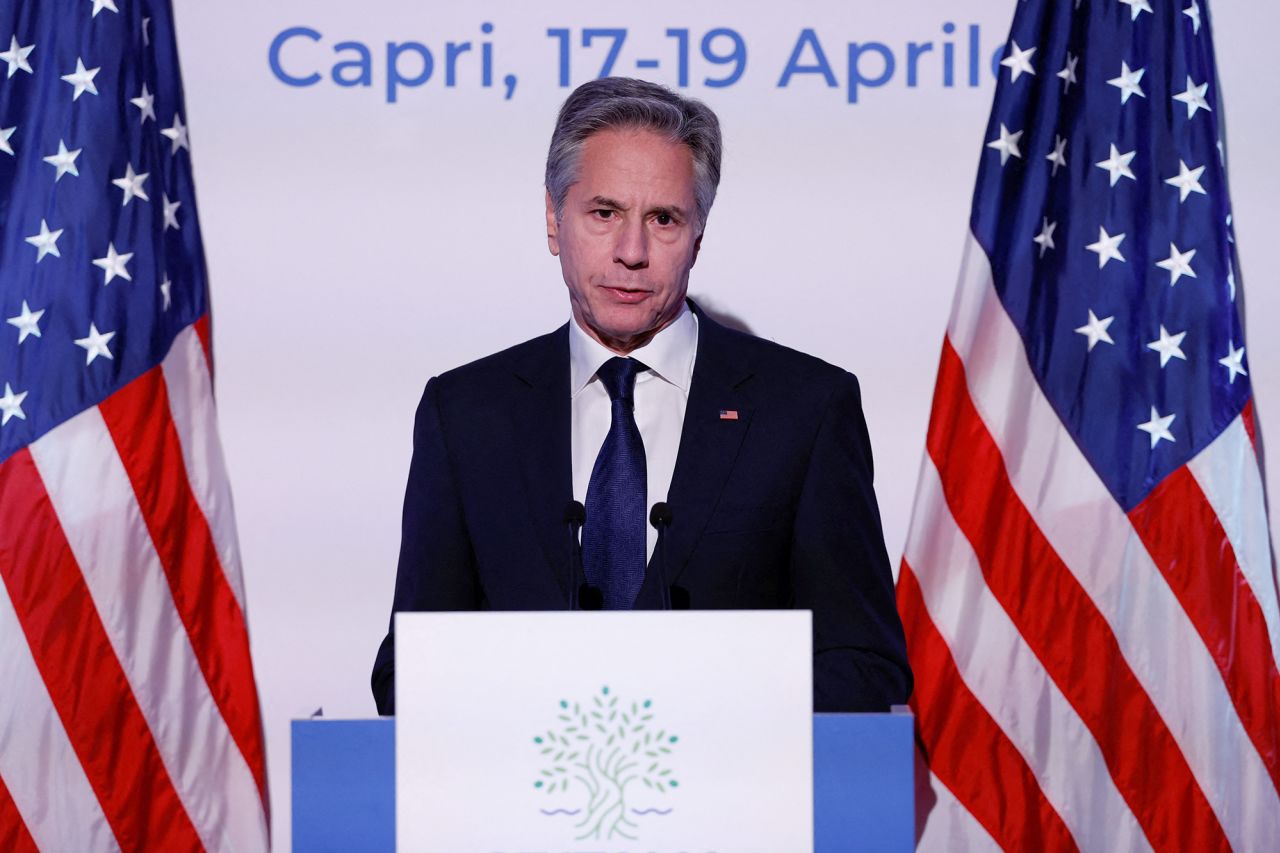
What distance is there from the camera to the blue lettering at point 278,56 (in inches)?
127

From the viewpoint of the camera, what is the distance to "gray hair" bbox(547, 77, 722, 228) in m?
2.16

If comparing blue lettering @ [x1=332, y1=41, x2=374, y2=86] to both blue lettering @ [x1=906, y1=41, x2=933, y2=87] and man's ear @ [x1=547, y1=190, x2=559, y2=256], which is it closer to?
man's ear @ [x1=547, y1=190, x2=559, y2=256]

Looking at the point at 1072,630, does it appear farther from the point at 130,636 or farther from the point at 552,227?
the point at 130,636

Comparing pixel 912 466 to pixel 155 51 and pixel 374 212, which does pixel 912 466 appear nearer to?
pixel 374 212

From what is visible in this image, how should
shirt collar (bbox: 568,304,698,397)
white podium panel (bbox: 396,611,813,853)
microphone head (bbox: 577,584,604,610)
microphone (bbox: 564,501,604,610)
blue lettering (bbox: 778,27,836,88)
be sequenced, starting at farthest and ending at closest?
blue lettering (bbox: 778,27,836,88) < shirt collar (bbox: 568,304,698,397) < microphone head (bbox: 577,584,604,610) < microphone (bbox: 564,501,604,610) < white podium panel (bbox: 396,611,813,853)

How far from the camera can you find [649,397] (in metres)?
2.27

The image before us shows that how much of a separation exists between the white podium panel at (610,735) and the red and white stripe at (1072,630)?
1791mm

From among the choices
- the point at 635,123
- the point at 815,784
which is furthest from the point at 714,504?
the point at 815,784

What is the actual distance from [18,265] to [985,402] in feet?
6.92

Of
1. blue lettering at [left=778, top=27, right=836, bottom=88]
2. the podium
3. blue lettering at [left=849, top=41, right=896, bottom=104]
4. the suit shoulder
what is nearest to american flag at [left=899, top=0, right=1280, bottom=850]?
blue lettering at [left=849, top=41, right=896, bottom=104]

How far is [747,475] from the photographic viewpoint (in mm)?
2148

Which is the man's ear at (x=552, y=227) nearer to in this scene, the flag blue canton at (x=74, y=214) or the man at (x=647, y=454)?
the man at (x=647, y=454)

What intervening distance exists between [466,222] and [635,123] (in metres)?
1.16

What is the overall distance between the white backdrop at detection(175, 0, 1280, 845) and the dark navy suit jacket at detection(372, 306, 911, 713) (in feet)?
3.11
